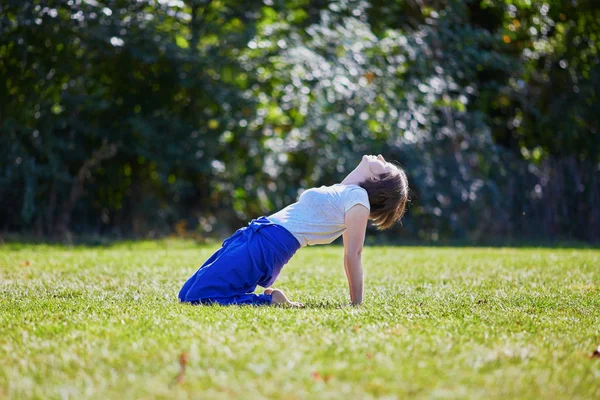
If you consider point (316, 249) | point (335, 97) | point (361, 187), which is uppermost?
point (335, 97)

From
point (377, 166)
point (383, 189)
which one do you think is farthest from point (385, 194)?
point (377, 166)

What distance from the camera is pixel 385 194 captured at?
14.7 feet

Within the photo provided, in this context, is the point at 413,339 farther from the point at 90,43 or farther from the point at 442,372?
the point at 90,43

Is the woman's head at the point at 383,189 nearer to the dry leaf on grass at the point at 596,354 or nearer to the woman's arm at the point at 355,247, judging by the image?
the woman's arm at the point at 355,247

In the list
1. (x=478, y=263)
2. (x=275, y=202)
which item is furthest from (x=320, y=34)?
(x=478, y=263)

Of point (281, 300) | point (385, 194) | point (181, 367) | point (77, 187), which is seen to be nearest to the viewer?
point (181, 367)

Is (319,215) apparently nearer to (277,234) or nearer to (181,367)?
(277,234)

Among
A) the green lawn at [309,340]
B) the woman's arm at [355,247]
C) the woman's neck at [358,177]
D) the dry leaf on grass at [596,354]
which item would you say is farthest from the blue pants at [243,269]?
the dry leaf on grass at [596,354]

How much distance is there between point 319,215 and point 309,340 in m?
1.55

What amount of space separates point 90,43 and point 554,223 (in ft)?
24.6

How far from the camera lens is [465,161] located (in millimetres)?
11867

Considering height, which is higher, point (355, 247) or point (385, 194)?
point (385, 194)

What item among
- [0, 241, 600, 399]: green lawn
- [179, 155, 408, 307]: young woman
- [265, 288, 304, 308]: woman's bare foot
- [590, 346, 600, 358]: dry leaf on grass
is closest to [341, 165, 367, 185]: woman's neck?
[179, 155, 408, 307]: young woman

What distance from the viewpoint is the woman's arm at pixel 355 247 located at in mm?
4289
